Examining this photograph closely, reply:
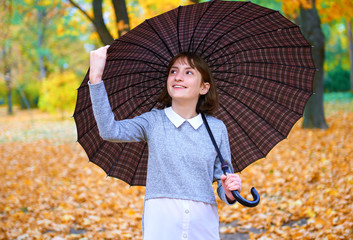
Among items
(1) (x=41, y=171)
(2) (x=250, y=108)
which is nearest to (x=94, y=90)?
(2) (x=250, y=108)

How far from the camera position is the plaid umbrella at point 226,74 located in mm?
2037

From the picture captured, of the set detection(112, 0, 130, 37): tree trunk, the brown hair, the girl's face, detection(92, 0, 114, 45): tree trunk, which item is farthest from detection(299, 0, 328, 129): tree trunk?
the girl's face

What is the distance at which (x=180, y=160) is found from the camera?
193 cm

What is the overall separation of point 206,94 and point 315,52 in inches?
314

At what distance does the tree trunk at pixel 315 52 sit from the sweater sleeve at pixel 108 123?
8.09 m

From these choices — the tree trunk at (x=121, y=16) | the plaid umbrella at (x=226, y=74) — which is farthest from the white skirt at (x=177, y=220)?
the tree trunk at (x=121, y=16)

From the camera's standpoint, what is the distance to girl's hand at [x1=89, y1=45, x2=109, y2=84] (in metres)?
1.70

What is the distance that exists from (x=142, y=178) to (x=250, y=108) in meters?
0.83

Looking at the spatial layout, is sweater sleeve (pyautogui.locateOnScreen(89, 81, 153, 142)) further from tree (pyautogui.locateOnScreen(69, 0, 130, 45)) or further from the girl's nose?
tree (pyautogui.locateOnScreen(69, 0, 130, 45))

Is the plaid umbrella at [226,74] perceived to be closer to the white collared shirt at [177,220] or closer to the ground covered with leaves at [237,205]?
the white collared shirt at [177,220]

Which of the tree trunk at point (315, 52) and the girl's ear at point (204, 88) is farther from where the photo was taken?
the tree trunk at point (315, 52)

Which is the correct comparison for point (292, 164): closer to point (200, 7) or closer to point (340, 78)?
point (200, 7)

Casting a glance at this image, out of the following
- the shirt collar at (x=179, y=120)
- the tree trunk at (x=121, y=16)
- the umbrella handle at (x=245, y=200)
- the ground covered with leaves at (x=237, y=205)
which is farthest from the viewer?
the tree trunk at (x=121, y=16)

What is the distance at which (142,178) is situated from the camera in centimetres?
244
